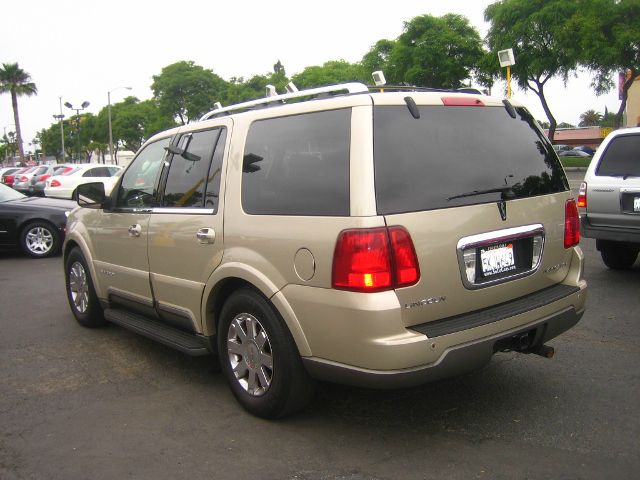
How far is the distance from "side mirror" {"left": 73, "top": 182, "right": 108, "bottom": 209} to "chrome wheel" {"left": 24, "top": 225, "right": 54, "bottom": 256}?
618 centimetres

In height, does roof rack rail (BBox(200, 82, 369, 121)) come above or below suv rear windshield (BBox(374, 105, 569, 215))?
above

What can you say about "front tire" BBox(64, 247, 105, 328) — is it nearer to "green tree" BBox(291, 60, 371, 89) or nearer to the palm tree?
"green tree" BBox(291, 60, 371, 89)

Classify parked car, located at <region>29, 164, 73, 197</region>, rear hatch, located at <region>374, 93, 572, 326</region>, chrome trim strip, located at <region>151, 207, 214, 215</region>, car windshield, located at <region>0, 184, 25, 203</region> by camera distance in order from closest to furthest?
rear hatch, located at <region>374, 93, 572, 326</region> < chrome trim strip, located at <region>151, 207, 214, 215</region> < car windshield, located at <region>0, 184, 25, 203</region> < parked car, located at <region>29, 164, 73, 197</region>

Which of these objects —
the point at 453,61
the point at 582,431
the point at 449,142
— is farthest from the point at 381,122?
the point at 453,61

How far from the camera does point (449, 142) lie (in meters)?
3.45

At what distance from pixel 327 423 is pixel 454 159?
66.4 inches

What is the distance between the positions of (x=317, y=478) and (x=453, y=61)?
36.1 meters

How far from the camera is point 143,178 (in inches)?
193

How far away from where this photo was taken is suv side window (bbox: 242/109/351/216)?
3264 millimetres

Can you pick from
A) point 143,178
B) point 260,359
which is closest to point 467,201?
point 260,359

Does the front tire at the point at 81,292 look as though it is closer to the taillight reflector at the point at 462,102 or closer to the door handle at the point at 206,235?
the door handle at the point at 206,235

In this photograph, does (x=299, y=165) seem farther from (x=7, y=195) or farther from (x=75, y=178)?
(x=75, y=178)

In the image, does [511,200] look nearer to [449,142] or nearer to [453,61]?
[449,142]

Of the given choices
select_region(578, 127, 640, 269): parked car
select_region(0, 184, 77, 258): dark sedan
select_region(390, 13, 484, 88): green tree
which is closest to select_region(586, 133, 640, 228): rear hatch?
select_region(578, 127, 640, 269): parked car
